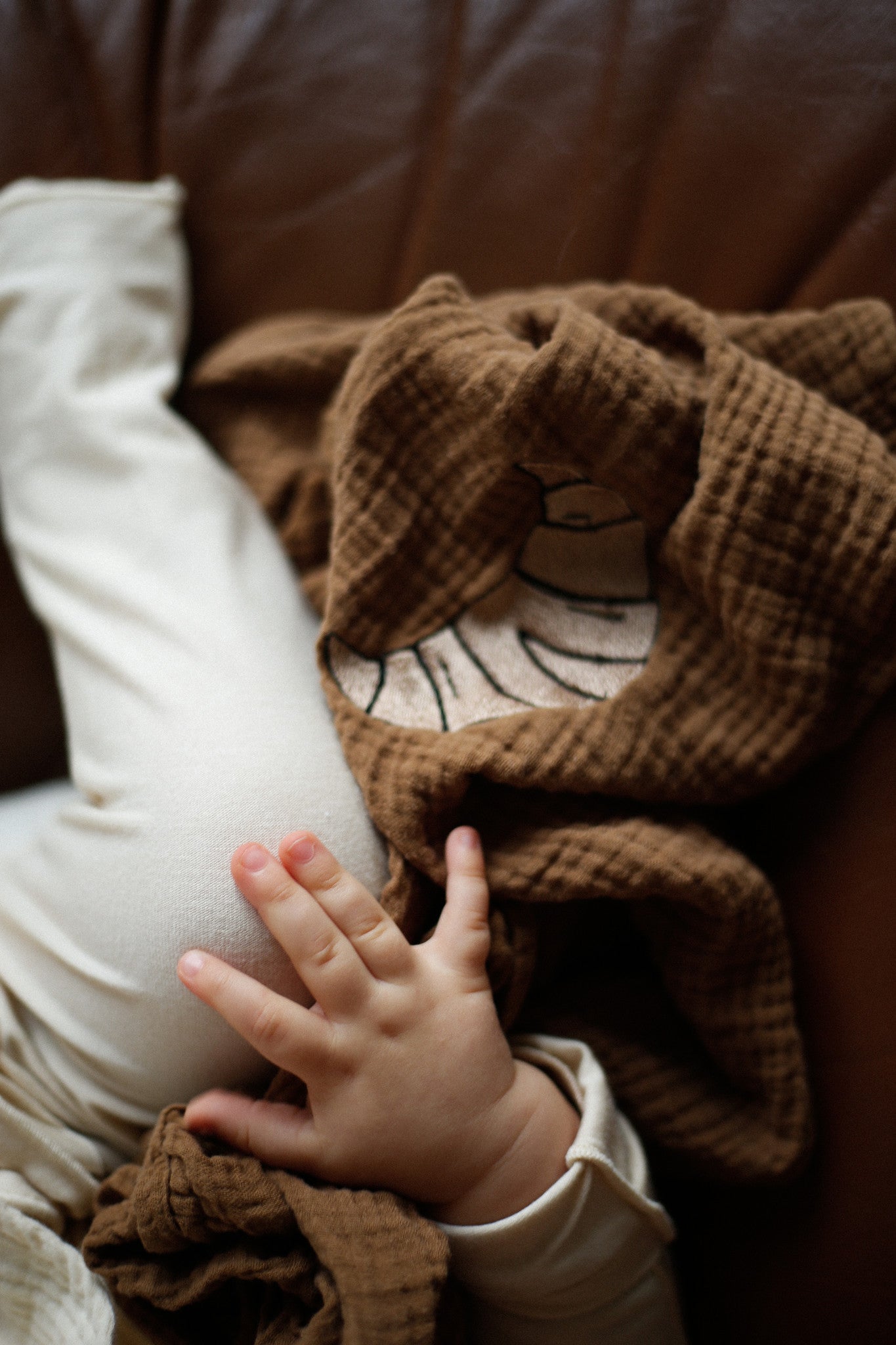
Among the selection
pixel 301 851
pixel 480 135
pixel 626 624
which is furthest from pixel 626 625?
pixel 480 135

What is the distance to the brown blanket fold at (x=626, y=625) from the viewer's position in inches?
16.8

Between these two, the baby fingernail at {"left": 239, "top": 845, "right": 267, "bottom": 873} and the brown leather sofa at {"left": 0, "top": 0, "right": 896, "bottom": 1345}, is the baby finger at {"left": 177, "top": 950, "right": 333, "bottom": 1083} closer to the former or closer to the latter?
the baby fingernail at {"left": 239, "top": 845, "right": 267, "bottom": 873}

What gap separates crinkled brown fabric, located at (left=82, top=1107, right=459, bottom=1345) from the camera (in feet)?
1.21

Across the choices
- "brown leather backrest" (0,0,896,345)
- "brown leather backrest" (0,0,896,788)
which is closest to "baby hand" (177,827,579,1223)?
"brown leather backrest" (0,0,896,788)

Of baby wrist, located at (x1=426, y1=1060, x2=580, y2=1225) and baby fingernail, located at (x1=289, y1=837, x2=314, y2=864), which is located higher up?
baby fingernail, located at (x1=289, y1=837, x2=314, y2=864)

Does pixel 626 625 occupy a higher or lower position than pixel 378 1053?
higher

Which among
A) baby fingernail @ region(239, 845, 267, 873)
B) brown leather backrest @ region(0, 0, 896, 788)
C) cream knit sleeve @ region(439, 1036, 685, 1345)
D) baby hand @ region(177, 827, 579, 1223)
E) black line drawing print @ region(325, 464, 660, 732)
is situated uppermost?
brown leather backrest @ region(0, 0, 896, 788)

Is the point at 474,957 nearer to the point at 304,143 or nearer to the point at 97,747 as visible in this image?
the point at 97,747

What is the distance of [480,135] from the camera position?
547mm

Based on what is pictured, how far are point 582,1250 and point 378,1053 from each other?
0.14m

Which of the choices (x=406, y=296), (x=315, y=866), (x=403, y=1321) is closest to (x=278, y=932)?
(x=315, y=866)

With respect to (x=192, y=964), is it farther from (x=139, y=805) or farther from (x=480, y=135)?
(x=480, y=135)

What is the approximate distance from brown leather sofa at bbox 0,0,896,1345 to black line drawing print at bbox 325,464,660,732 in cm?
14

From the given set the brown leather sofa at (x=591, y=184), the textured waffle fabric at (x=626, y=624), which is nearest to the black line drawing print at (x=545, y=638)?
the textured waffle fabric at (x=626, y=624)
